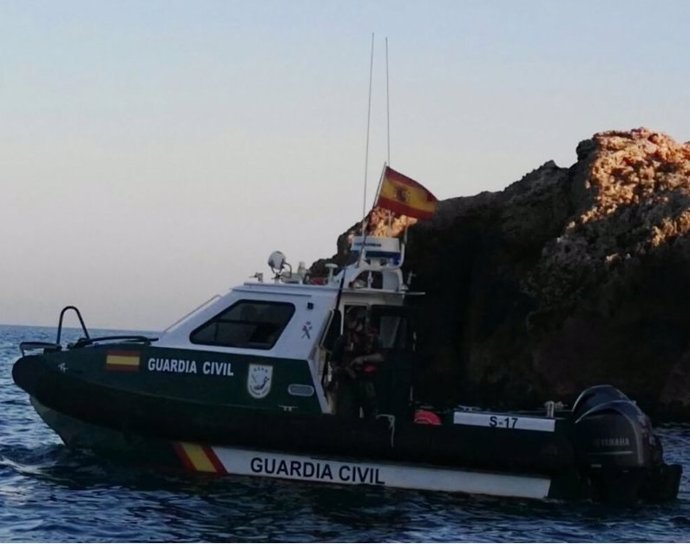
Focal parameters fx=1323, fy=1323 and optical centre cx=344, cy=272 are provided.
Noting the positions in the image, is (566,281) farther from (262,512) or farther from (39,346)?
(262,512)

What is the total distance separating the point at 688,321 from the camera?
92.2 ft

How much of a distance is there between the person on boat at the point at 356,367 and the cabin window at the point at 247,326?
0.69m

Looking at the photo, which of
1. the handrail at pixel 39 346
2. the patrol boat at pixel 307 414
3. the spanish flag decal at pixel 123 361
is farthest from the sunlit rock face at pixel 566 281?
the spanish flag decal at pixel 123 361

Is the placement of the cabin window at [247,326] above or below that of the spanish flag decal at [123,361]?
above

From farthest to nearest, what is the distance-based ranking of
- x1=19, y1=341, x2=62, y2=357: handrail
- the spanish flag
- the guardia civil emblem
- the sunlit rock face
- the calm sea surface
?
the sunlit rock face
the spanish flag
x1=19, y1=341, x2=62, y2=357: handrail
the guardia civil emblem
the calm sea surface

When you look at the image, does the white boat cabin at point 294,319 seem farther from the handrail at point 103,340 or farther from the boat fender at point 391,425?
the boat fender at point 391,425

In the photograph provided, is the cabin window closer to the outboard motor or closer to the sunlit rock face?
the outboard motor

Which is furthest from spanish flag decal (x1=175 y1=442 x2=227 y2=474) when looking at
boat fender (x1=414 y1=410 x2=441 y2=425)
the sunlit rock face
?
the sunlit rock face

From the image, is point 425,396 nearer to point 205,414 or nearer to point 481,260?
point 481,260

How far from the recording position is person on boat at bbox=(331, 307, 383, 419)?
46.4 ft

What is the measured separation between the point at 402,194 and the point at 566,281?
15.5 meters

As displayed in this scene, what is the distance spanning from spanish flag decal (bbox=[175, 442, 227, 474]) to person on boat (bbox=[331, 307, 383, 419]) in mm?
1412

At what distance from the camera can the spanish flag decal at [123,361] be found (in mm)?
14273

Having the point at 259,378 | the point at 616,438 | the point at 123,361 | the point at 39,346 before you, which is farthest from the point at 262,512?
the point at 39,346
